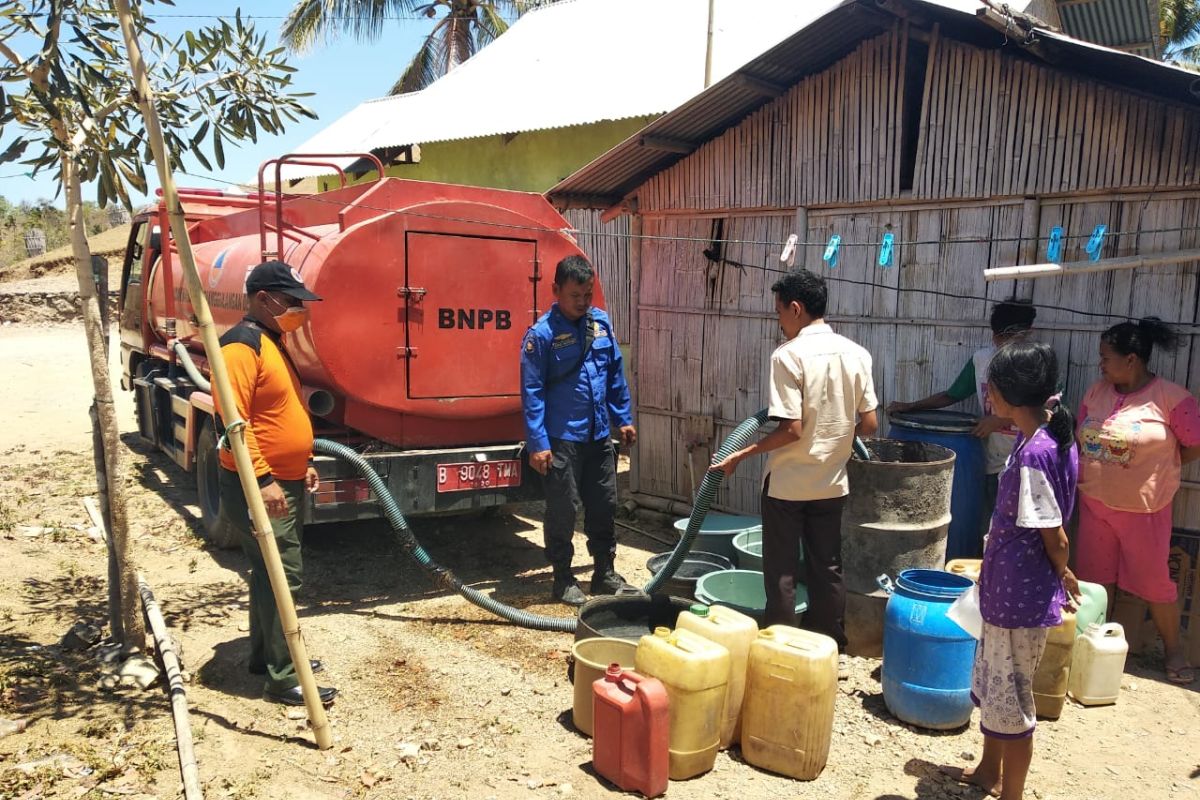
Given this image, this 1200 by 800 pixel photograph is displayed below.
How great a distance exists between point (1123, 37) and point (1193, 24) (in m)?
21.7

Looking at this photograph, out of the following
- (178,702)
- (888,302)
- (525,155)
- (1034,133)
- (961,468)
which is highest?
(525,155)

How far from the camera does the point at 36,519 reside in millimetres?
6547

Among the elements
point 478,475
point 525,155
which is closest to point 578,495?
point 478,475

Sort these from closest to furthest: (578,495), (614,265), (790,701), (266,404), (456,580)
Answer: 1. (790,701)
2. (266,404)
3. (456,580)
4. (578,495)
5. (614,265)

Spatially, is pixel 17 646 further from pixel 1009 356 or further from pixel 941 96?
pixel 941 96

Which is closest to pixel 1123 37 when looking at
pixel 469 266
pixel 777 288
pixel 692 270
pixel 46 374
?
pixel 692 270

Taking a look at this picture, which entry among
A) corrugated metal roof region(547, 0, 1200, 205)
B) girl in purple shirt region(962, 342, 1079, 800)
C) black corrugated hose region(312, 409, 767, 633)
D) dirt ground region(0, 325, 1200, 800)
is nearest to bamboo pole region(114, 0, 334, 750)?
dirt ground region(0, 325, 1200, 800)

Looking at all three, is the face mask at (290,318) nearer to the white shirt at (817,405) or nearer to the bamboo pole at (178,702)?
the bamboo pole at (178,702)

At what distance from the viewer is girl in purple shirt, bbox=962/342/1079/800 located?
280 cm

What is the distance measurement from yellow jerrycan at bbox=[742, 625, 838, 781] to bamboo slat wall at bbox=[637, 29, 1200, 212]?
321 cm

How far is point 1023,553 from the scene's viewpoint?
289 centimetres

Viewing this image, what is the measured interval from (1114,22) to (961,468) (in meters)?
5.47

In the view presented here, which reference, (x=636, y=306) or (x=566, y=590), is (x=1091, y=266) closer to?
(x=566, y=590)

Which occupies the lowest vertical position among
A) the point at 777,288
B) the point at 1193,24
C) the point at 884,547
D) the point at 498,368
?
the point at 884,547
